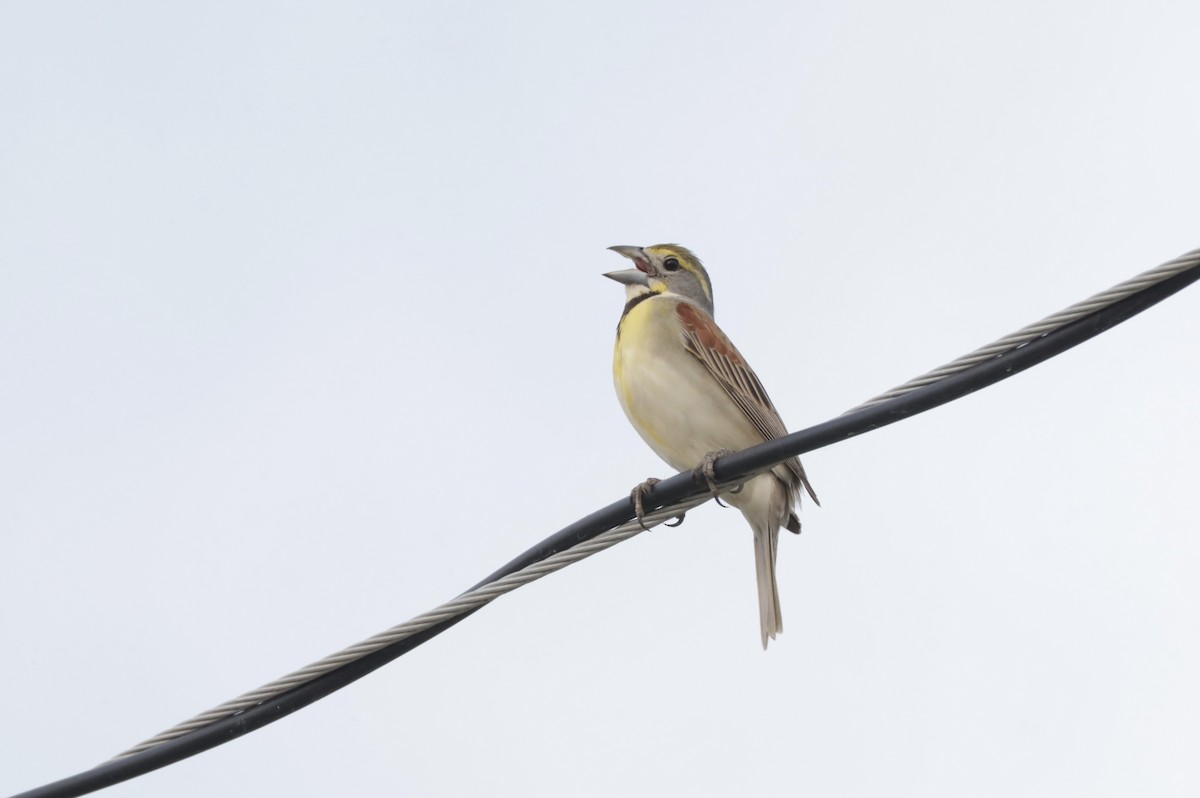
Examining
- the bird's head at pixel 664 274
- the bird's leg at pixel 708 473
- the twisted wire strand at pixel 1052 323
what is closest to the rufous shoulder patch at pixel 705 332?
the bird's head at pixel 664 274

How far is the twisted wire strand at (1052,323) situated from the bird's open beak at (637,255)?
4.48 m

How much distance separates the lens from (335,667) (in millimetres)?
4648

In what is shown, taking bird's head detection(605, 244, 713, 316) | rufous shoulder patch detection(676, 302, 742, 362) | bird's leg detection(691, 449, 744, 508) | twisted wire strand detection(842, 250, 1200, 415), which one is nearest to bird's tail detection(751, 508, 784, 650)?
rufous shoulder patch detection(676, 302, 742, 362)

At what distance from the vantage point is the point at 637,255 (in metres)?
9.06

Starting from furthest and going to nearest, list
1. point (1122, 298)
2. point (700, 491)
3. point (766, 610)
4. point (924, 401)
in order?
point (766, 610)
point (700, 491)
point (924, 401)
point (1122, 298)

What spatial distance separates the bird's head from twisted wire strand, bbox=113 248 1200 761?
3.73m

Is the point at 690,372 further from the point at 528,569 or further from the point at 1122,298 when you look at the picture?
the point at 1122,298

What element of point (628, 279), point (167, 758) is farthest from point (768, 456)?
point (628, 279)

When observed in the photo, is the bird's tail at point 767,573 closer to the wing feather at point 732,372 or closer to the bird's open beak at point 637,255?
the wing feather at point 732,372

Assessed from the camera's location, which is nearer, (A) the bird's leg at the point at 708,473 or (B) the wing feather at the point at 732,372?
(A) the bird's leg at the point at 708,473

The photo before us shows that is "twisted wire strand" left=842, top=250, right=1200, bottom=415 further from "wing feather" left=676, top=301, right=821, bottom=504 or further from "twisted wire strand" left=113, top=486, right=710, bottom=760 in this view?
"wing feather" left=676, top=301, right=821, bottom=504

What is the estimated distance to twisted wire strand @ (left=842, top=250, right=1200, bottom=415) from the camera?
3.94 metres

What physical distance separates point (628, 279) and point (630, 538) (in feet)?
12.7

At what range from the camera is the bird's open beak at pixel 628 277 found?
876 centimetres
